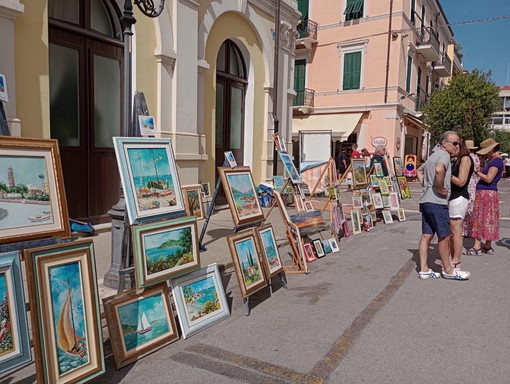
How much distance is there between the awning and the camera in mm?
19938

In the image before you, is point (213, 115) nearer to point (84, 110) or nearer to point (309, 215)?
point (84, 110)

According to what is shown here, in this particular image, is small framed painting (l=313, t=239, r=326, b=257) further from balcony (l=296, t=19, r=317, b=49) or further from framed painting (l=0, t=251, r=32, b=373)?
balcony (l=296, t=19, r=317, b=49)

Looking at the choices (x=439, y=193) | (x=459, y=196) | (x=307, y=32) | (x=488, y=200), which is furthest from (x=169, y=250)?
(x=307, y=32)

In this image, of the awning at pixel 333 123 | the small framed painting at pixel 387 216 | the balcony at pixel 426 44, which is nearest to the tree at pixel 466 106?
the balcony at pixel 426 44

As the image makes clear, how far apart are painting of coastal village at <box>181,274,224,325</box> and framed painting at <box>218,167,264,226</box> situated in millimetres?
769

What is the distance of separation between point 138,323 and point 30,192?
4.25ft

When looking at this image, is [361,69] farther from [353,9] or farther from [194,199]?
[194,199]

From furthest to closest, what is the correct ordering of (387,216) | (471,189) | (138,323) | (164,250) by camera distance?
(387,216)
(471,189)
(164,250)
(138,323)

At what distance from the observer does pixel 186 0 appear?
824 cm

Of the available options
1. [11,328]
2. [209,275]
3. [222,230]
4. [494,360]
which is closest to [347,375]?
[494,360]

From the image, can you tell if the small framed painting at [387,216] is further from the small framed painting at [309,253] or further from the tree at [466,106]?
the tree at [466,106]

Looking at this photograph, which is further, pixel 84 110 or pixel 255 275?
pixel 84 110

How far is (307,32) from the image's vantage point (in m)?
21.6

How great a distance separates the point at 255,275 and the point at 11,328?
92.1 inches
